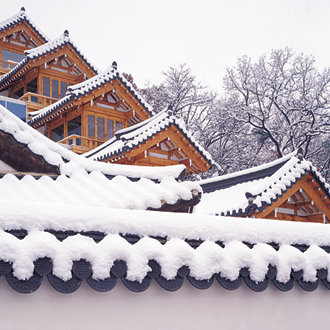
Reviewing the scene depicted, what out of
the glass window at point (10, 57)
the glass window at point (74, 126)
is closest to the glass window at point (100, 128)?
the glass window at point (74, 126)

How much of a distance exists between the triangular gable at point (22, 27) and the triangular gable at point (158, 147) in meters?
9.92

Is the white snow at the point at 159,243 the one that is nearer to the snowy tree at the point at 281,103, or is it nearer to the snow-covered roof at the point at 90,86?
the snow-covered roof at the point at 90,86

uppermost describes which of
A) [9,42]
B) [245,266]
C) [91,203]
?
[9,42]

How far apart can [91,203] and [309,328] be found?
7.35ft

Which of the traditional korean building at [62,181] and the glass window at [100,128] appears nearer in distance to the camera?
the traditional korean building at [62,181]

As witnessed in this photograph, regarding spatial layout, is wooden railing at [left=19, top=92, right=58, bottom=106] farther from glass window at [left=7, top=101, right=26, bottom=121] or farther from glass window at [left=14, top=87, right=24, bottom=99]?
glass window at [left=14, top=87, right=24, bottom=99]

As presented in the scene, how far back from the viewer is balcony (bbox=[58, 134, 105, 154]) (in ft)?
65.4

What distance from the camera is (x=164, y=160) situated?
18.0m

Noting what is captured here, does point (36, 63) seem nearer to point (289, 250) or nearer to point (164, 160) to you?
point (164, 160)

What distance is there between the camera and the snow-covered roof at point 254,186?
10.8 meters

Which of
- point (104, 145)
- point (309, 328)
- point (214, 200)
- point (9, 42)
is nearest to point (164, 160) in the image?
point (104, 145)

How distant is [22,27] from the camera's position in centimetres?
2472

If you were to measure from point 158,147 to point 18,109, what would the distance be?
334 inches

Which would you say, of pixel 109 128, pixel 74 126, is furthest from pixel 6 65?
pixel 109 128
